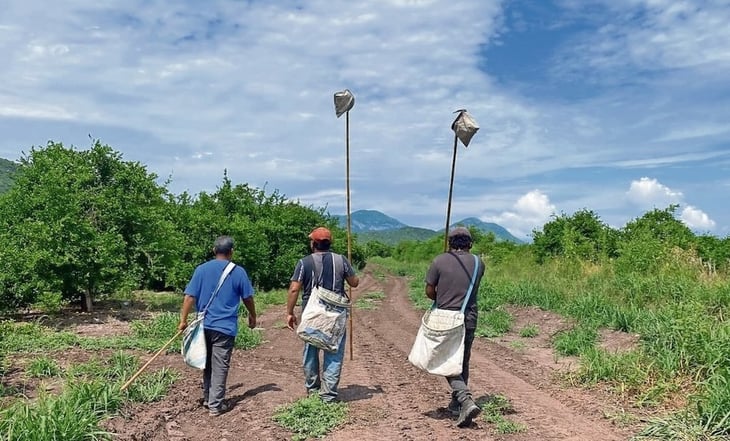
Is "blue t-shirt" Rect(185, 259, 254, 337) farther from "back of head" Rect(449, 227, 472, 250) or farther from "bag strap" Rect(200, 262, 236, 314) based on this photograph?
"back of head" Rect(449, 227, 472, 250)

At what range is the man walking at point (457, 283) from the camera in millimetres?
6223

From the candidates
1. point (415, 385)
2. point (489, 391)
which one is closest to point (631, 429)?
point (489, 391)

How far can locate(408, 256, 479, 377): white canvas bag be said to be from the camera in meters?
6.14

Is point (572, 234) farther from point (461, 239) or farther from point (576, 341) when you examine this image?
point (461, 239)

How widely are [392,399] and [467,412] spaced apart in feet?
4.79

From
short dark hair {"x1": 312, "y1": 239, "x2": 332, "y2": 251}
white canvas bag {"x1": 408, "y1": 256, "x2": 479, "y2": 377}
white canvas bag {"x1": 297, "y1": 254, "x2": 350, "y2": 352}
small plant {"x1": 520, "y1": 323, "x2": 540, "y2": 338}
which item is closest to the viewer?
white canvas bag {"x1": 408, "y1": 256, "x2": 479, "y2": 377}

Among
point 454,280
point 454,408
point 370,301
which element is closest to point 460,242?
point 454,280

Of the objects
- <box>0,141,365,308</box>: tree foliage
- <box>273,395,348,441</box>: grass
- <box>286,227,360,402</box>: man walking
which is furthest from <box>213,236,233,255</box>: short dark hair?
<box>0,141,365,308</box>: tree foliage

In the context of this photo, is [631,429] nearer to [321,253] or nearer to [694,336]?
[694,336]

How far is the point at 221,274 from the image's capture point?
22.7ft

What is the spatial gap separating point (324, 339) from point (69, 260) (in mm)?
8479

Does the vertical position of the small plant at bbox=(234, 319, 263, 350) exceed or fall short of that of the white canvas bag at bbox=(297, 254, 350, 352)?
it falls short

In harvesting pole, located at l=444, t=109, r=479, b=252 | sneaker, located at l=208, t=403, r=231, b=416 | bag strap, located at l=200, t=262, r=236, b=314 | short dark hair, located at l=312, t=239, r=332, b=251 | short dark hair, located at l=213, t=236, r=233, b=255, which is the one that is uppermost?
harvesting pole, located at l=444, t=109, r=479, b=252

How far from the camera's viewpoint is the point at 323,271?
6793mm
